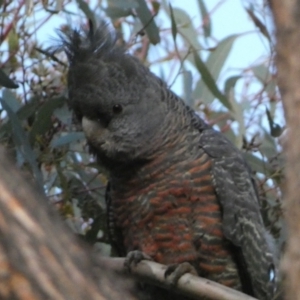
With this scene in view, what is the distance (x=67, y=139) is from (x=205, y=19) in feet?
3.35

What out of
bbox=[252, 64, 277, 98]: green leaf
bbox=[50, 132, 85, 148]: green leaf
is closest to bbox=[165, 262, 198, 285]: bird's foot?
bbox=[50, 132, 85, 148]: green leaf

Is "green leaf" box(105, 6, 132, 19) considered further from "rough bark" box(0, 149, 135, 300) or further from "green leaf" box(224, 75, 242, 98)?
"rough bark" box(0, 149, 135, 300)

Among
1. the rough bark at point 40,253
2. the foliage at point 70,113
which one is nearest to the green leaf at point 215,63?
the foliage at point 70,113

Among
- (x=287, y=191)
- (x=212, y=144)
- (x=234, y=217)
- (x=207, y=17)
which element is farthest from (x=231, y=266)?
(x=287, y=191)

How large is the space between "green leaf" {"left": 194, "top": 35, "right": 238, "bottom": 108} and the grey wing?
49 cm

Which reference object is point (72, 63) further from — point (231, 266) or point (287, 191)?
point (287, 191)

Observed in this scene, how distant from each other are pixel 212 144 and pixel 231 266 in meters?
0.45

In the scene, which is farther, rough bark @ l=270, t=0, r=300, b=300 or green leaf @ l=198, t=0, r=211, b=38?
green leaf @ l=198, t=0, r=211, b=38

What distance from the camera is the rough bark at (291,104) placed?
3.25ft

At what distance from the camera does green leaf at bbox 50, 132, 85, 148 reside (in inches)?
113

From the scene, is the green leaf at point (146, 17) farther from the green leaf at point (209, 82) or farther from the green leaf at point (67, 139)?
the green leaf at point (67, 139)

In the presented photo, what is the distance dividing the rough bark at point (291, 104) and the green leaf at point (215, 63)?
2.47 meters

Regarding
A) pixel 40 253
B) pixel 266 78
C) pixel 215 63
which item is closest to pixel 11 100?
pixel 215 63

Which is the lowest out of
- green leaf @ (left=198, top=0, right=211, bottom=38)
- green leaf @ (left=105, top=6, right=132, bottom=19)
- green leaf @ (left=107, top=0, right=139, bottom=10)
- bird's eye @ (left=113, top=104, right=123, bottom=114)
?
bird's eye @ (left=113, top=104, right=123, bottom=114)
